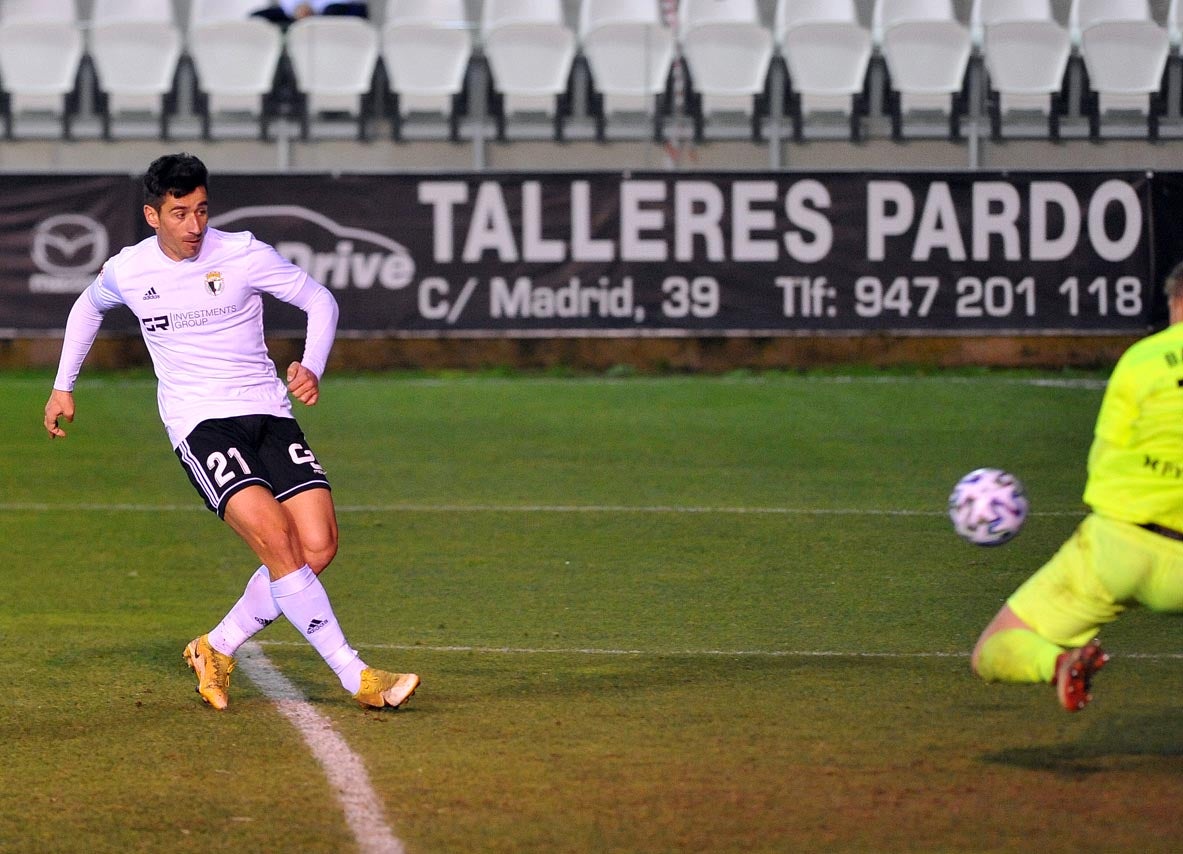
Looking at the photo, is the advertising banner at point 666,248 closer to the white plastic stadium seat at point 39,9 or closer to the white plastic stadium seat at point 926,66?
the white plastic stadium seat at point 926,66

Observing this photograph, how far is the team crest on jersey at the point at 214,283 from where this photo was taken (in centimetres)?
647

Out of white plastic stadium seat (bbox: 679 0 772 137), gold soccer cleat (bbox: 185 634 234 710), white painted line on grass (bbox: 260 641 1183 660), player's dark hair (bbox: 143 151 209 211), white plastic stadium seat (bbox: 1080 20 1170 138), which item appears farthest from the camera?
white plastic stadium seat (bbox: 679 0 772 137)

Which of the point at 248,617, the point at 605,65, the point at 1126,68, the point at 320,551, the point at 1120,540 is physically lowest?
the point at 248,617

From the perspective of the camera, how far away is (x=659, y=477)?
12398 mm

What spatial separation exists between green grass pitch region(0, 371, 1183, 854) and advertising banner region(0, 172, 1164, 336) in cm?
331

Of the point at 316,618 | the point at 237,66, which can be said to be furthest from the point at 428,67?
the point at 316,618

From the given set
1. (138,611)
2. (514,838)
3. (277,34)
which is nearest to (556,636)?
(138,611)

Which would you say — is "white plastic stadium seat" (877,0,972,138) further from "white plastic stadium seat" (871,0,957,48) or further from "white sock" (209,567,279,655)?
"white sock" (209,567,279,655)

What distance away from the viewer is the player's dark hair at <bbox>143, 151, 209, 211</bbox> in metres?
6.21

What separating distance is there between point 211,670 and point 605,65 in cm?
1433

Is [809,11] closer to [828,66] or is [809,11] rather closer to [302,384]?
[828,66]

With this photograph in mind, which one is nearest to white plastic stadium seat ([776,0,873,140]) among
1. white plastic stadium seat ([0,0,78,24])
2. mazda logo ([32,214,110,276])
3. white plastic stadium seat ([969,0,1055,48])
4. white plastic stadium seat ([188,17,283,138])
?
white plastic stadium seat ([969,0,1055,48])

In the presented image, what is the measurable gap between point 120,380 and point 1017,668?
570 inches

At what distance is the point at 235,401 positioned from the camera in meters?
6.46
